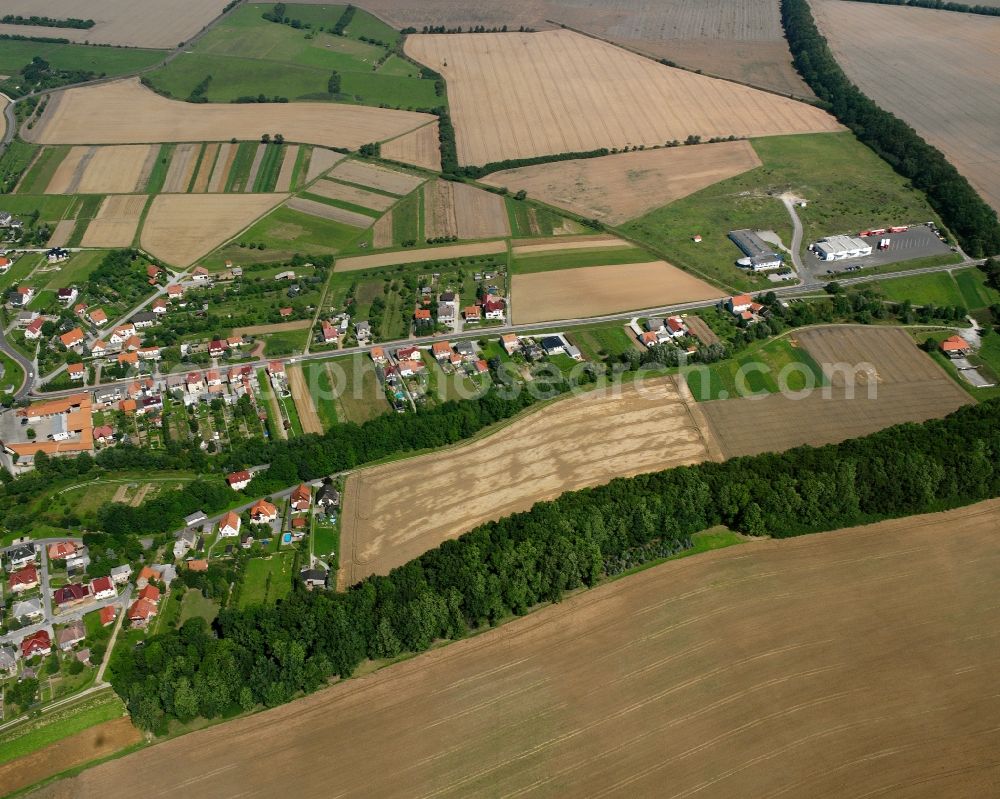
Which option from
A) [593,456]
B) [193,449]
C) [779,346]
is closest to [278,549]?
[193,449]

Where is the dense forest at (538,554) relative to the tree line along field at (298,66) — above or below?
below

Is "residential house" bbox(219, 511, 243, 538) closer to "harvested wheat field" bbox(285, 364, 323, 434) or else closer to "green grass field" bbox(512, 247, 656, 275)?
"harvested wheat field" bbox(285, 364, 323, 434)

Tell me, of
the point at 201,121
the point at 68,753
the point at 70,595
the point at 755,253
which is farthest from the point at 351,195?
the point at 68,753

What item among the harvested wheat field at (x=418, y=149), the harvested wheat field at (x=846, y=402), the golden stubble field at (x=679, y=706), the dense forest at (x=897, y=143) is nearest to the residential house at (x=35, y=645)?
the golden stubble field at (x=679, y=706)

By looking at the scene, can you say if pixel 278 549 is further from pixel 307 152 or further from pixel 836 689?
pixel 307 152

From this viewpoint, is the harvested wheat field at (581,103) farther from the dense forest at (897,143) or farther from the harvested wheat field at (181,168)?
the harvested wheat field at (181,168)

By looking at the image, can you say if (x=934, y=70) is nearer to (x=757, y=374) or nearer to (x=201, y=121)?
(x=757, y=374)
